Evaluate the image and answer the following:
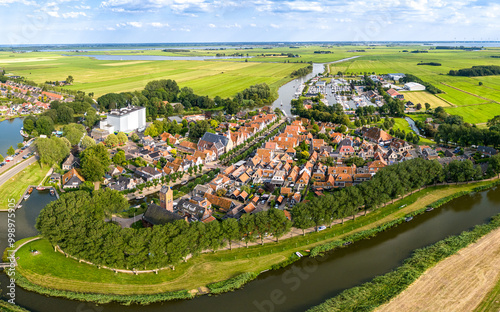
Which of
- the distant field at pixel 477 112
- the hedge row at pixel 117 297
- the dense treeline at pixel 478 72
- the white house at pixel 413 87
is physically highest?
the dense treeline at pixel 478 72

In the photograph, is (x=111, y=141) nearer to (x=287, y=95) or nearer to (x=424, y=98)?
(x=287, y=95)

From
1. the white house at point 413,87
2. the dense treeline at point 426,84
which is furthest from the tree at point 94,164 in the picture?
the white house at point 413,87

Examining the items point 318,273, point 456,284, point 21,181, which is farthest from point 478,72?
point 21,181

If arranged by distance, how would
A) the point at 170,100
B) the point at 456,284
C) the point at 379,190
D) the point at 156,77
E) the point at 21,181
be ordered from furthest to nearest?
the point at 156,77 < the point at 170,100 < the point at 21,181 < the point at 379,190 < the point at 456,284

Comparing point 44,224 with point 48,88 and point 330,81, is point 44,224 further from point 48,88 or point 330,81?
point 330,81

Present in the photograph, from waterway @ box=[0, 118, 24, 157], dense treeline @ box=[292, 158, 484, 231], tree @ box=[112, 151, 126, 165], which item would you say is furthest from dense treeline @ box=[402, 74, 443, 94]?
waterway @ box=[0, 118, 24, 157]

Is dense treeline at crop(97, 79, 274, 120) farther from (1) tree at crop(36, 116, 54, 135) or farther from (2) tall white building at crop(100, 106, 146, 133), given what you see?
(1) tree at crop(36, 116, 54, 135)

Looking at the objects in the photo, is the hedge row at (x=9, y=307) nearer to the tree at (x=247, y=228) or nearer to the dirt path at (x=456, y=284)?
the tree at (x=247, y=228)

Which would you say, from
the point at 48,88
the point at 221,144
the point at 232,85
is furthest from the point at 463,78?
the point at 48,88
